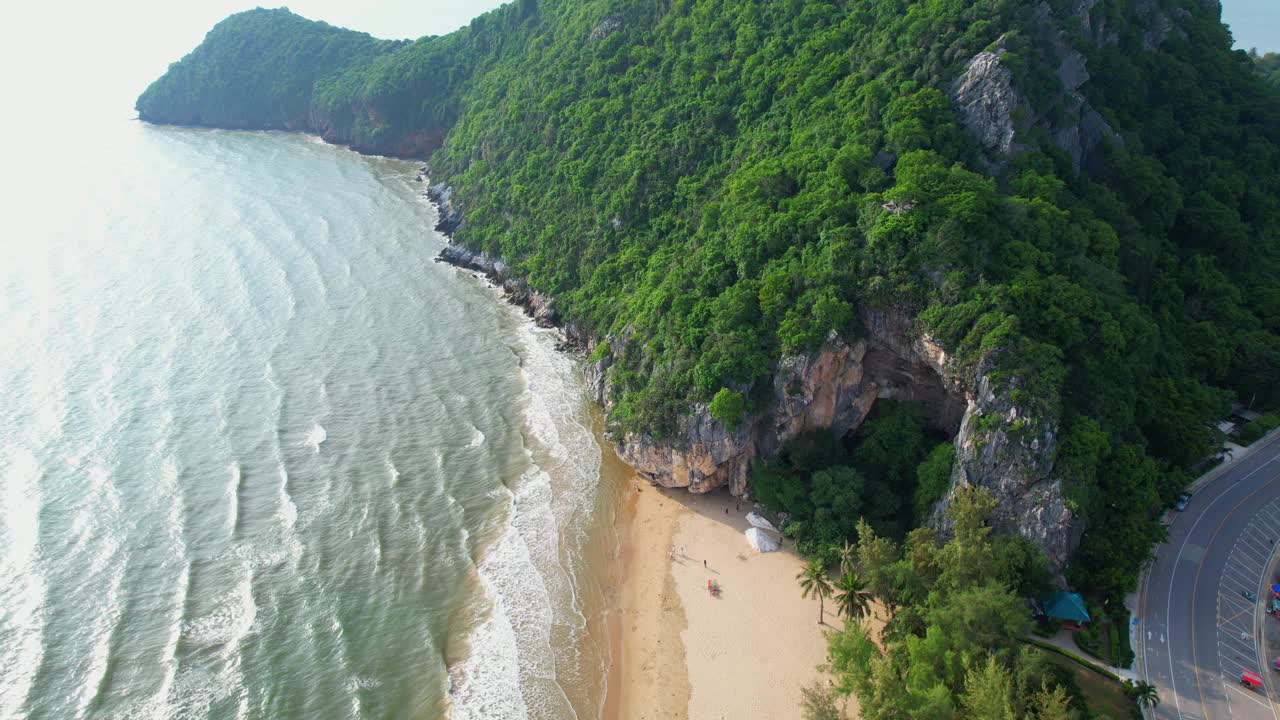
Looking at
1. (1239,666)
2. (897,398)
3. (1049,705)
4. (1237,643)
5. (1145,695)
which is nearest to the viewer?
(1049,705)

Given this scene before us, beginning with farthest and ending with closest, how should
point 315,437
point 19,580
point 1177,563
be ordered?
point 315,437 < point 1177,563 < point 19,580

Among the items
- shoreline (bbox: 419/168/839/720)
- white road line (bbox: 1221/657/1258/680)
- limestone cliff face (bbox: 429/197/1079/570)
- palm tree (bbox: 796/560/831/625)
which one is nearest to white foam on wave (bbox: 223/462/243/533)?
shoreline (bbox: 419/168/839/720)

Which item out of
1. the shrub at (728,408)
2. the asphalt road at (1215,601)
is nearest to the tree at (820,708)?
the asphalt road at (1215,601)

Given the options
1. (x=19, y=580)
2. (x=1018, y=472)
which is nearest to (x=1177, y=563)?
(x=1018, y=472)

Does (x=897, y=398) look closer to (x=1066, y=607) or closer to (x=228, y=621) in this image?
(x=1066, y=607)

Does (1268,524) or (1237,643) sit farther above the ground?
(1268,524)

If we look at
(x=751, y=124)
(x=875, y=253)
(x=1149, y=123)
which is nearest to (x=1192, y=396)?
(x=875, y=253)
